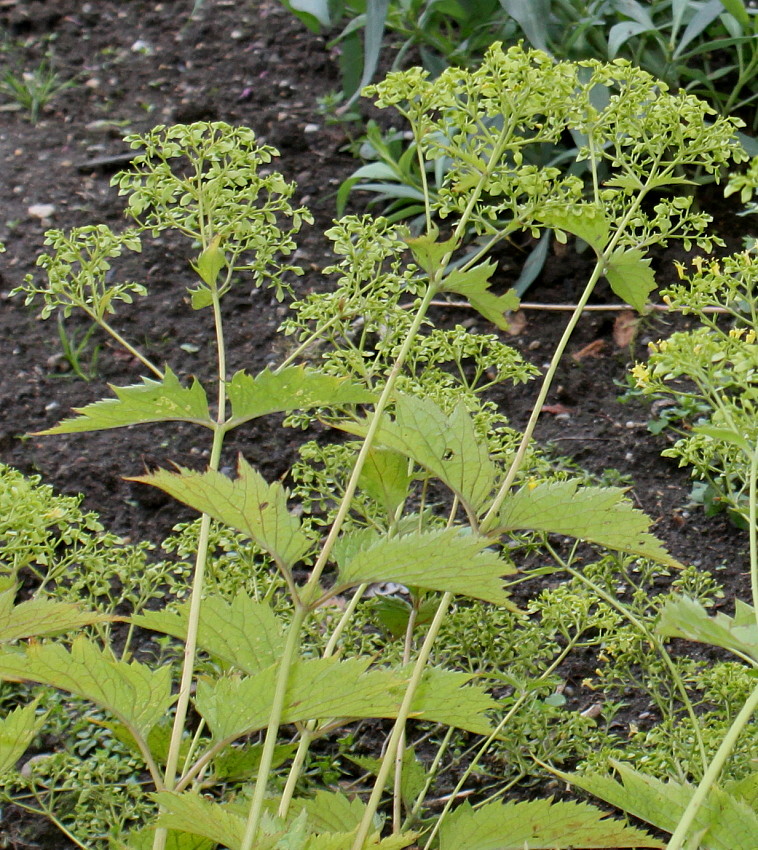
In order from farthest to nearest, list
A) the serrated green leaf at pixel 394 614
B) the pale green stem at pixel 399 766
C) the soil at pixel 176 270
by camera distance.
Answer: the soil at pixel 176 270 → the serrated green leaf at pixel 394 614 → the pale green stem at pixel 399 766

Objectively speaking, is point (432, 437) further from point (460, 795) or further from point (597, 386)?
point (597, 386)

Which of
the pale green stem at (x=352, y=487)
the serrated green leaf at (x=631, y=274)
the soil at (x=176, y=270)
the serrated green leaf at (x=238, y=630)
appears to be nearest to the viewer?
the pale green stem at (x=352, y=487)

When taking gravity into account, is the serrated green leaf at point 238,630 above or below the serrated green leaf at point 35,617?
below

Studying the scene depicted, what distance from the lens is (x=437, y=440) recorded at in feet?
3.21

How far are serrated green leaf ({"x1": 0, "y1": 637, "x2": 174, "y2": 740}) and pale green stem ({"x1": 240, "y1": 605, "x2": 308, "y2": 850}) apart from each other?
0.12 meters

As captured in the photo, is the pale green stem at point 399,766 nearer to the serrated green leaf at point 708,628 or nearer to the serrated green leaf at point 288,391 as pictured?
the serrated green leaf at point 288,391

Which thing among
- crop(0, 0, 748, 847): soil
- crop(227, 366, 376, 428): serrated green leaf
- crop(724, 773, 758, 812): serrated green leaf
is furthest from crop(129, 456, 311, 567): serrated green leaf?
crop(0, 0, 748, 847): soil

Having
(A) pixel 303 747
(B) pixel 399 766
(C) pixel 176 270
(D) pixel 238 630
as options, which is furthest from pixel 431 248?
(C) pixel 176 270

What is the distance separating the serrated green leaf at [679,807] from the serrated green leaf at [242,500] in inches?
13.3

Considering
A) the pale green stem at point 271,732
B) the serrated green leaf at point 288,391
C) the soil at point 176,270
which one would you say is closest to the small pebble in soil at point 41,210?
the soil at point 176,270

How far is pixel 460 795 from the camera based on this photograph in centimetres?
154

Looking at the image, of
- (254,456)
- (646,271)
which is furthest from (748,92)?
(646,271)

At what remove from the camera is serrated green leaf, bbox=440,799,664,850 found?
3.25 feet

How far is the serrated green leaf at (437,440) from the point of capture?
3.20 feet
